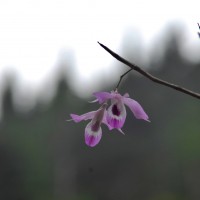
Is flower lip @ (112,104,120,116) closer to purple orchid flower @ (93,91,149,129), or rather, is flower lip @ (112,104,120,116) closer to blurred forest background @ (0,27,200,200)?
purple orchid flower @ (93,91,149,129)

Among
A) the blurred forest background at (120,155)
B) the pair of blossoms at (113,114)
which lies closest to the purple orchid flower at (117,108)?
the pair of blossoms at (113,114)

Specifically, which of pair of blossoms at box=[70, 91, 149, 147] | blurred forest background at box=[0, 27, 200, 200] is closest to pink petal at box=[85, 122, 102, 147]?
pair of blossoms at box=[70, 91, 149, 147]

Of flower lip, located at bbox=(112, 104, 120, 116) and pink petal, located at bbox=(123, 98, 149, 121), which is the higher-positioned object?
pink petal, located at bbox=(123, 98, 149, 121)

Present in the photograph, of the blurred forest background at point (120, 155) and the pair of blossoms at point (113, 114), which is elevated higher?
the pair of blossoms at point (113, 114)

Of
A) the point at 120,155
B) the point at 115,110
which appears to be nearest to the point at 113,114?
the point at 115,110

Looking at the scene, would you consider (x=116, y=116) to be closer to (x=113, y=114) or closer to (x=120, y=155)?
(x=113, y=114)

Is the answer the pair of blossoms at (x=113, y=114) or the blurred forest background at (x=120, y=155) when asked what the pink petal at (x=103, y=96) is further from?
the blurred forest background at (x=120, y=155)
